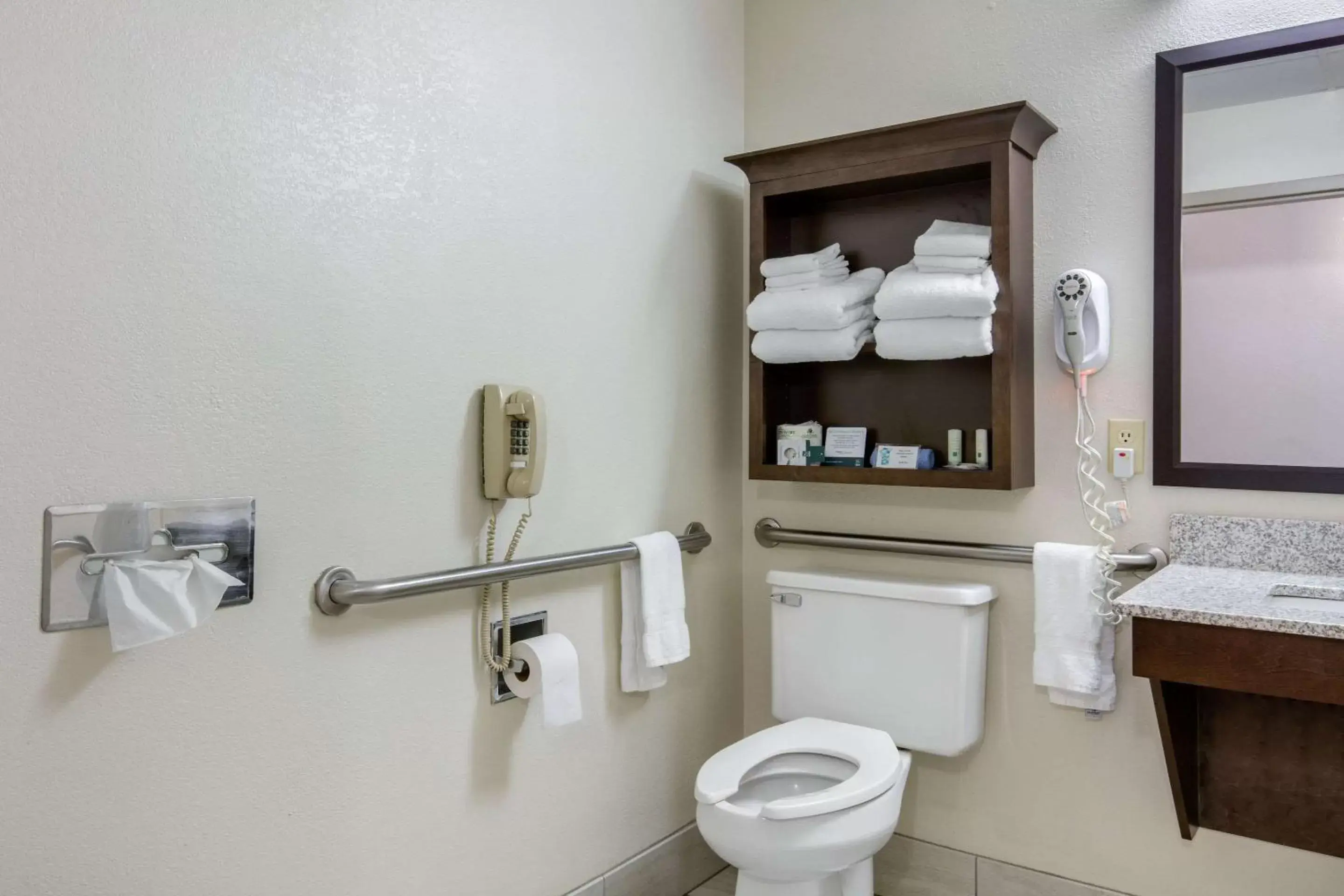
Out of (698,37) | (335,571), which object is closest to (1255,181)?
(698,37)

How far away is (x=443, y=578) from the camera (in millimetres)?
1636

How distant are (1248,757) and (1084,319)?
2.99 ft

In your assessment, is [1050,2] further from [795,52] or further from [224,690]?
[224,690]

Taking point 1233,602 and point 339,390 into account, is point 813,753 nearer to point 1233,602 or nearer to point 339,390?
point 1233,602

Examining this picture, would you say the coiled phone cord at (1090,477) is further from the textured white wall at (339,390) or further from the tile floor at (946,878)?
the textured white wall at (339,390)

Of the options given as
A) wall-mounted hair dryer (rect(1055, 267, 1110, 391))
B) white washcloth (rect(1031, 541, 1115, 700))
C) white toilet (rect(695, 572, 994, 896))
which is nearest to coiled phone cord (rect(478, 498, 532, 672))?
white toilet (rect(695, 572, 994, 896))

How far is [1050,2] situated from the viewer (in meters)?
2.10

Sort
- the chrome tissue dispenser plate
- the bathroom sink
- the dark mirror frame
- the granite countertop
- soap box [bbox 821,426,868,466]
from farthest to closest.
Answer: soap box [bbox 821,426,868,466]
the dark mirror frame
the bathroom sink
the granite countertop
the chrome tissue dispenser plate

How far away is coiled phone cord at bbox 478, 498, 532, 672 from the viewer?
177 cm

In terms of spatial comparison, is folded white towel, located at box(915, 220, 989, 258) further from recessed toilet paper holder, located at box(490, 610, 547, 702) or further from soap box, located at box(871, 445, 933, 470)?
recessed toilet paper holder, located at box(490, 610, 547, 702)

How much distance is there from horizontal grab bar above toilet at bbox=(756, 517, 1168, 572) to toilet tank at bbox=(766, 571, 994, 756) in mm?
74

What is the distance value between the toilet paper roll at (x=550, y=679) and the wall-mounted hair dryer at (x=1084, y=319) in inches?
46.5

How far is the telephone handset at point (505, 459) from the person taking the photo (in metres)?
1.74

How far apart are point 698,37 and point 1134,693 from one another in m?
1.79
